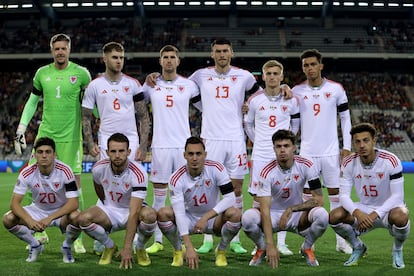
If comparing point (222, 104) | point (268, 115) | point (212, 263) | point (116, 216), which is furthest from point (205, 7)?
point (212, 263)

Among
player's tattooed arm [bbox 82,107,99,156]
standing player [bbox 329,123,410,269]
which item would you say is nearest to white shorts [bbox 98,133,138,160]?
player's tattooed arm [bbox 82,107,99,156]

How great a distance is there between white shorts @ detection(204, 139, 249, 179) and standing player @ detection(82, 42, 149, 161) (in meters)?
0.77

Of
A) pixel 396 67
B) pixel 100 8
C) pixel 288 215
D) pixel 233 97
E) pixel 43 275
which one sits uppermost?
pixel 100 8

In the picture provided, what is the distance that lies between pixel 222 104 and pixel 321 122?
1114mm

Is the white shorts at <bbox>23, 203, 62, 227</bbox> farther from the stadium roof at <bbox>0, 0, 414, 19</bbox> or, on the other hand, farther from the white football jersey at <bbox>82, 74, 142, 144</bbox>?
the stadium roof at <bbox>0, 0, 414, 19</bbox>

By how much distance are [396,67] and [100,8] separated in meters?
18.6

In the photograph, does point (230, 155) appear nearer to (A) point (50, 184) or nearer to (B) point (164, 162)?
(B) point (164, 162)

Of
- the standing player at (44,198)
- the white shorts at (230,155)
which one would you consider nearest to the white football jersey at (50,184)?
the standing player at (44,198)

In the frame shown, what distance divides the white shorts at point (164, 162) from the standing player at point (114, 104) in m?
0.20

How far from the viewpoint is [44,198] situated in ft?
18.5

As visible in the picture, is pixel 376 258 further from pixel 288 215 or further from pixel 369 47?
pixel 369 47

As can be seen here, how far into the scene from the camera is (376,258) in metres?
5.81

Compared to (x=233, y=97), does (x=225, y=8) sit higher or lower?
higher

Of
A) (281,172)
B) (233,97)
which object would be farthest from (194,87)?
(281,172)
